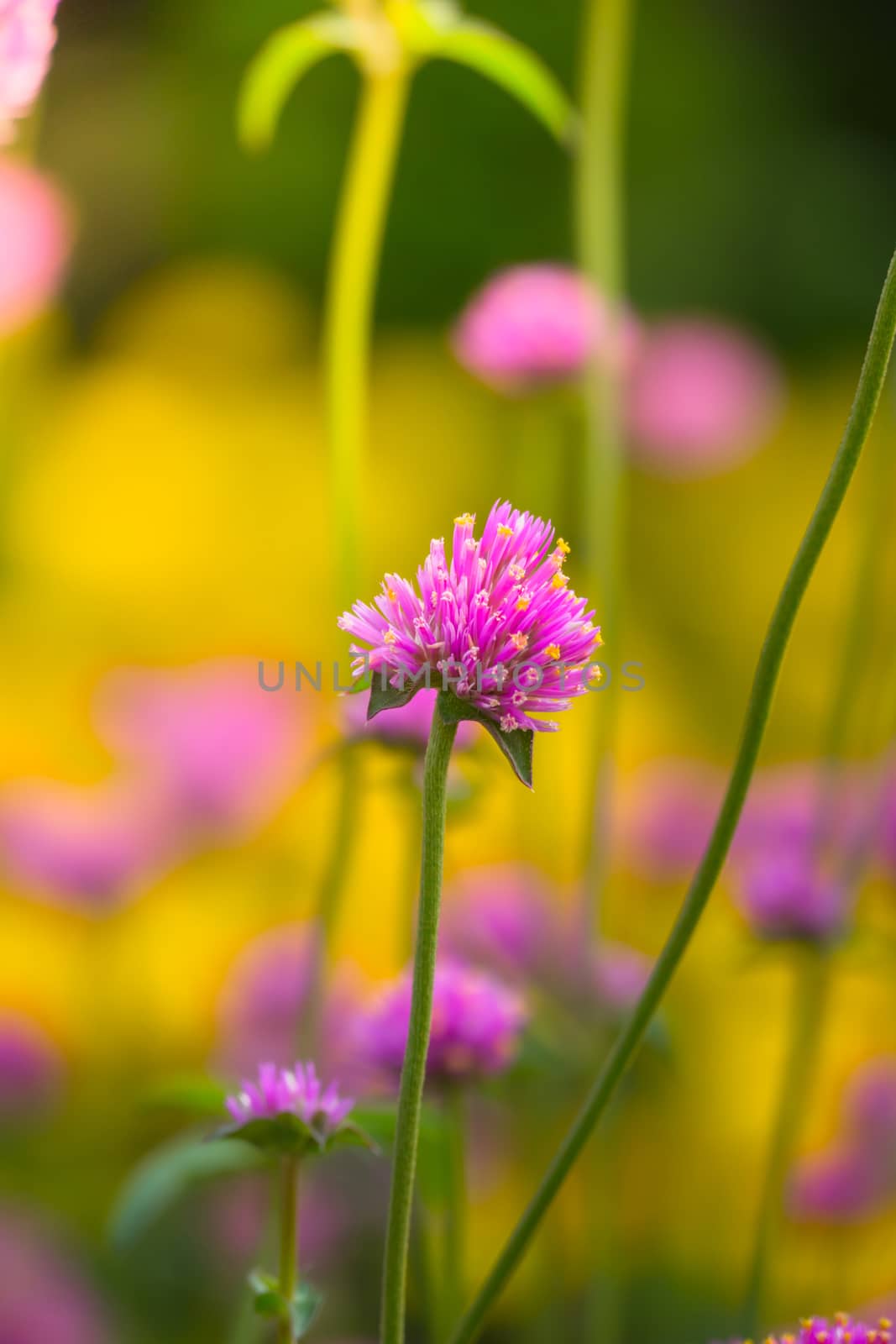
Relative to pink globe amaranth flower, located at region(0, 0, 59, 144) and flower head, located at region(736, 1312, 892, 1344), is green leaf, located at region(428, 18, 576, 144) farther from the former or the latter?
flower head, located at region(736, 1312, 892, 1344)

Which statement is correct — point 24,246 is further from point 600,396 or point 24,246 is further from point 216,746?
point 600,396

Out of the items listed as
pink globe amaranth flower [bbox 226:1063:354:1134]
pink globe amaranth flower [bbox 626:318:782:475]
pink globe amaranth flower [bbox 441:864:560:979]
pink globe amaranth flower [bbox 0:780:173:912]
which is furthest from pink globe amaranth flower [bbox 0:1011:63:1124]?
pink globe amaranth flower [bbox 626:318:782:475]

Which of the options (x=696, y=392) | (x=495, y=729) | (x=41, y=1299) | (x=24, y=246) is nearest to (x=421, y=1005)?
(x=495, y=729)

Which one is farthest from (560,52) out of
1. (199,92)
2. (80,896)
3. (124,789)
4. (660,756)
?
(80,896)

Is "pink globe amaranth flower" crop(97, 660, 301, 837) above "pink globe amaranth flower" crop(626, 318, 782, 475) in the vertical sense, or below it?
below

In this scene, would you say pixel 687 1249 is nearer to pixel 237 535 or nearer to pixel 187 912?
pixel 187 912

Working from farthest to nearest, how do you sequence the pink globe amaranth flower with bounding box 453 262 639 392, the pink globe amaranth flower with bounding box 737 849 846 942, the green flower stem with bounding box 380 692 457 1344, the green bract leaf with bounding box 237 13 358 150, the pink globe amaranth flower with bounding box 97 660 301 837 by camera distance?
1. the pink globe amaranth flower with bounding box 97 660 301 837
2. the pink globe amaranth flower with bounding box 453 262 639 392
3. the pink globe amaranth flower with bounding box 737 849 846 942
4. the green bract leaf with bounding box 237 13 358 150
5. the green flower stem with bounding box 380 692 457 1344

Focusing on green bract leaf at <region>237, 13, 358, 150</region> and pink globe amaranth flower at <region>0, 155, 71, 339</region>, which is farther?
pink globe amaranth flower at <region>0, 155, 71, 339</region>

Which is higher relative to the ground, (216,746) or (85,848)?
Result: (216,746)
